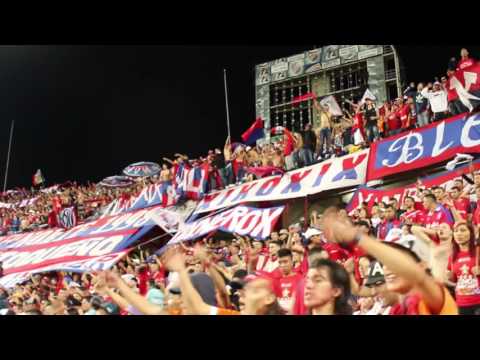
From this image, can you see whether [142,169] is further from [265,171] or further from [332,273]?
[332,273]

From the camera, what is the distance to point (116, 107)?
25.1ft

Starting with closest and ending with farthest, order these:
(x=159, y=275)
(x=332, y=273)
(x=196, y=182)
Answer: (x=332, y=273) → (x=159, y=275) → (x=196, y=182)

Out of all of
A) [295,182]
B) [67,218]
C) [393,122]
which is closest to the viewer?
Answer: [393,122]

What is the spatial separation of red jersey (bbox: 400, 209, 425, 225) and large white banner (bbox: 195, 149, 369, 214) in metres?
1.17

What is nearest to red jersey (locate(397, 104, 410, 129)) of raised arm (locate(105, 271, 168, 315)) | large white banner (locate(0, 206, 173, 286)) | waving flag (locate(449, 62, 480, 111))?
waving flag (locate(449, 62, 480, 111))

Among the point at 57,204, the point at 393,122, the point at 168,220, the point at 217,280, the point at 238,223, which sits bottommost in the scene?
the point at 217,280

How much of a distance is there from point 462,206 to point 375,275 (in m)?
1.24

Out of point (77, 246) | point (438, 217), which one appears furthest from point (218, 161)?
point (438, 217)

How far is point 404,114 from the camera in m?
6.25

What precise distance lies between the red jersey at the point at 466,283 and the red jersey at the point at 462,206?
718 mm

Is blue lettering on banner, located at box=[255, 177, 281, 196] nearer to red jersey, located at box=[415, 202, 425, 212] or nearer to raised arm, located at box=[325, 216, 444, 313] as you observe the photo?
red jersey, located at box=[415, 202, 425, 212]
